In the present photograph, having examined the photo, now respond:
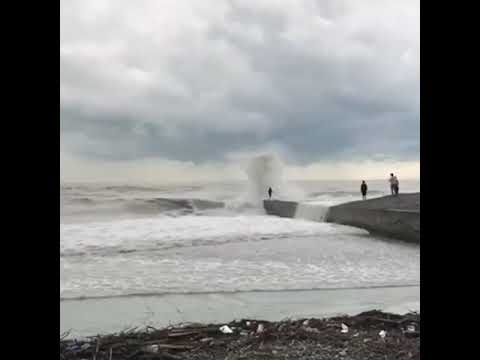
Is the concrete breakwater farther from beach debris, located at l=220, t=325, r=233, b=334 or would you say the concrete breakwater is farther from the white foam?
beach debris, located at l=220, t=325, r=233, b=334

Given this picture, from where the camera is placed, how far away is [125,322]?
358cm

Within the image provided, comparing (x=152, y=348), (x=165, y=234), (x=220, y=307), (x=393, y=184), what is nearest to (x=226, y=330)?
(x=152, y=348)

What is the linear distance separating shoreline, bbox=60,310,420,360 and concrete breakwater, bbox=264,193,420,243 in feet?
22.0

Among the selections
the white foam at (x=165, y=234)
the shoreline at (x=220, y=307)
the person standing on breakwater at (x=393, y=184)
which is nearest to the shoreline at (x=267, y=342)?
the shoreline at (x=220, y=307)

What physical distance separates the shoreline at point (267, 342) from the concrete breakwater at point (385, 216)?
670 cm

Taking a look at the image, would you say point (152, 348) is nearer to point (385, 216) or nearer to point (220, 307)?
point (220, 307)

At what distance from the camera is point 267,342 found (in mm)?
2592

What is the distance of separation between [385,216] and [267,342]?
8.78 m

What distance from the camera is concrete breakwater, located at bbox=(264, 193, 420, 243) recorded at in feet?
31.7

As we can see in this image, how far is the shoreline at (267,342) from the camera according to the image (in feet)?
7.79
